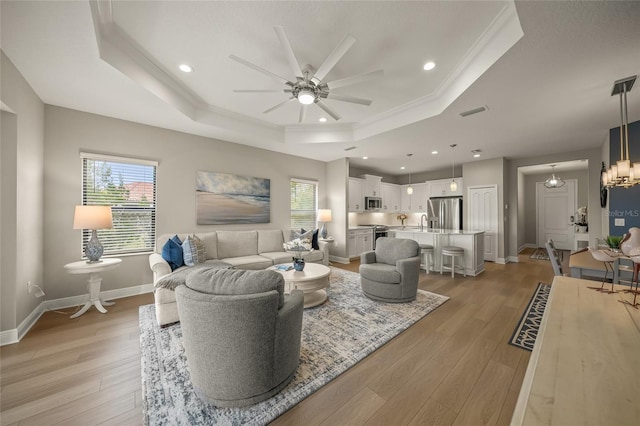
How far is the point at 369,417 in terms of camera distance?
160 centimetres

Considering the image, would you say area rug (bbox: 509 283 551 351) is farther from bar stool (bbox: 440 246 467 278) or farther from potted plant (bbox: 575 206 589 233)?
potted plant (bbox: 575 206 589 233)

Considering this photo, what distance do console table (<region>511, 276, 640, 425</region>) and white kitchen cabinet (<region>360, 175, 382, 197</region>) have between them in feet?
20.7

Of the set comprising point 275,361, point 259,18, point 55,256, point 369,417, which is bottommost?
point 369,417

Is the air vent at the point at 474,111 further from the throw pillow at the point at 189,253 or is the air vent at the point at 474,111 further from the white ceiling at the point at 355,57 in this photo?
the throw pillow at the point at 189,253

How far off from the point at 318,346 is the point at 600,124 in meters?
5.63

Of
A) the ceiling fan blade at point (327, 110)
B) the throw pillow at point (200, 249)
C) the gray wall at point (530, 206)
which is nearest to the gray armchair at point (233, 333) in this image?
the throw pillow at point (200, 249)

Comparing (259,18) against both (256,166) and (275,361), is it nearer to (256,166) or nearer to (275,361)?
(275,361)

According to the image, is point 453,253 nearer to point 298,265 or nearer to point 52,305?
point 298,265

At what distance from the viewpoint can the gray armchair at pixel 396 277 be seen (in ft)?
11.1

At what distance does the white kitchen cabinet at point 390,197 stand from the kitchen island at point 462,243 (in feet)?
8.90

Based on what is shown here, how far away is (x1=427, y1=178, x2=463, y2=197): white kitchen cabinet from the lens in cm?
733

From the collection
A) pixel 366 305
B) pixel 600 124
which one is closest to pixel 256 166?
pixel 366 305

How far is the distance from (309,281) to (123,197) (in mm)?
3317

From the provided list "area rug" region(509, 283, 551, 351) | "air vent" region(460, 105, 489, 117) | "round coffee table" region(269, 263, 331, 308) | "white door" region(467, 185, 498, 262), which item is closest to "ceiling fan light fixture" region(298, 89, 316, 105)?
"round coffee table" region(269, 263, 331, 308)
